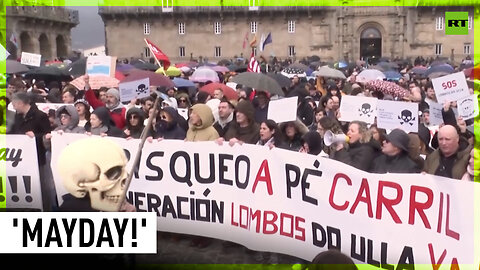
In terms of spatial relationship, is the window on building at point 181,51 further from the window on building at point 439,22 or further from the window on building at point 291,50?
the window on building at point 439,22

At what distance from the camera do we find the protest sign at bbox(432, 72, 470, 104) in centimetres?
719

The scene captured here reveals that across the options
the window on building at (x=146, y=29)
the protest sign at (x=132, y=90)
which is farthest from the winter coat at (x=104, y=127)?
the window on building at (x=146, y=29)

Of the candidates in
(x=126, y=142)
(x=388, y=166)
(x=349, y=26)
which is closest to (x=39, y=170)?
(x=126, y=142)

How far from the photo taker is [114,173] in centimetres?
400

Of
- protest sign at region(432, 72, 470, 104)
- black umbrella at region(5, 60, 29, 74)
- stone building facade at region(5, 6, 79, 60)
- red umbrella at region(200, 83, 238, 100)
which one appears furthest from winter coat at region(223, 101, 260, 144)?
stone building facade at region(5, 6, 79, 60)

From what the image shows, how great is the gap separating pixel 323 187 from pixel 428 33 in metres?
47.4

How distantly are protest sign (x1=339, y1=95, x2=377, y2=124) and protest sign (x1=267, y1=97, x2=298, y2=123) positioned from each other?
107cm

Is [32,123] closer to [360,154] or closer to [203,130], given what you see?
[203,130]

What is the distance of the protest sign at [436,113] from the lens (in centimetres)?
778

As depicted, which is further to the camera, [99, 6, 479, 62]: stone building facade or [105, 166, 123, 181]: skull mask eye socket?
[99, 6, 479, 62]: stone building facade

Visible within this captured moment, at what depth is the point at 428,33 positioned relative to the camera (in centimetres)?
4916

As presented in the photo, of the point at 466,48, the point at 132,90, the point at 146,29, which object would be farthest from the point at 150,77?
the point at 146,29

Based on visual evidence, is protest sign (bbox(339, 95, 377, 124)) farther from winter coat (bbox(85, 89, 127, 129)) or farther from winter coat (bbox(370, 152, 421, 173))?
winter coat (bbox(85, 89, 127, 129))

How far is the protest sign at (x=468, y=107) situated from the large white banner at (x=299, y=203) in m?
2.56
